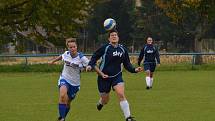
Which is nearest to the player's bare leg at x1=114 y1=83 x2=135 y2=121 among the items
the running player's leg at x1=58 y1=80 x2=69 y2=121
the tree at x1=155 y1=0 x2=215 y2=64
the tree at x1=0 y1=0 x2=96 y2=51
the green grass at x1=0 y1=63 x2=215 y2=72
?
the running player's leg at x1=58 y1=80 x2=69 y2=121

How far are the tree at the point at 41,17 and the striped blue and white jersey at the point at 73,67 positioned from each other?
3141cm

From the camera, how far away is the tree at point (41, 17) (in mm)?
44812

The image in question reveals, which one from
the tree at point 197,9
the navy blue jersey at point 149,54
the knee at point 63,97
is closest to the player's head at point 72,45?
the knee at point 63,97

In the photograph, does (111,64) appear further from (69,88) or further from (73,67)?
(69,88)

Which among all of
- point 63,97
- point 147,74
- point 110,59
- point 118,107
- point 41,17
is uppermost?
point 41,17

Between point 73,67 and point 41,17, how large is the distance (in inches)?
1242

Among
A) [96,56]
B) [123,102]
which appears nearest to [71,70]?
[96,56]

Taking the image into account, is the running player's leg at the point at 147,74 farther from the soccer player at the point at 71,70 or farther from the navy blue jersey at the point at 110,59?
the soccer player at the point at 71,70

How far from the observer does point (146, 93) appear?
21203 mm

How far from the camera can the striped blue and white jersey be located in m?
13.1

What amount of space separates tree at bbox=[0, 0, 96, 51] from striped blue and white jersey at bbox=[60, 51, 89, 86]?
31414 millimetres

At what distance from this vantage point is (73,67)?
13164 mm

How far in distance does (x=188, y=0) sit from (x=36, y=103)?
32602mm

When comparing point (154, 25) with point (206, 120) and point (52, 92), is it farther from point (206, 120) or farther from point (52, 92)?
point (206, 120)
